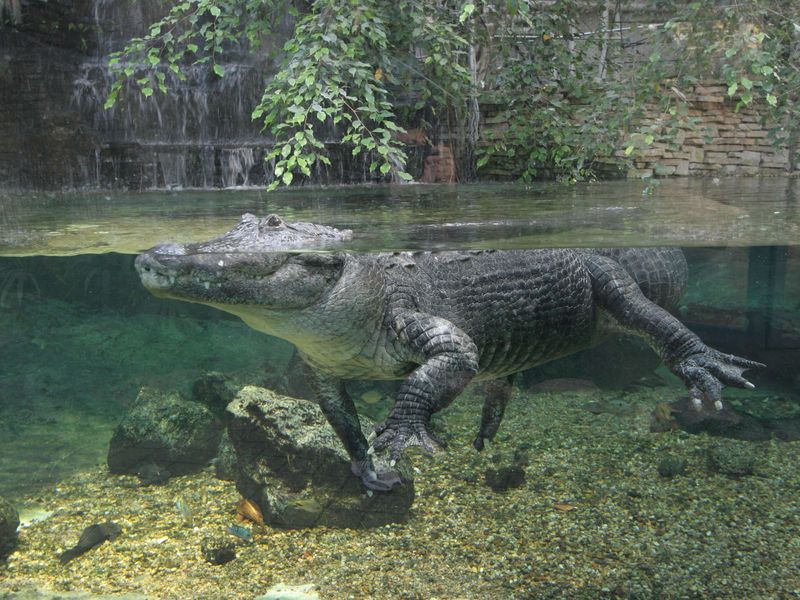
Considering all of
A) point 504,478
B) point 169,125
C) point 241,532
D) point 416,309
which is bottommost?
point 241,532

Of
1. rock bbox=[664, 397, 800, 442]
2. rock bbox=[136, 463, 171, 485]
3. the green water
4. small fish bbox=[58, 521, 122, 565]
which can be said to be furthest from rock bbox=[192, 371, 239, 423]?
rock bbox=[664, 397, 800, 442]

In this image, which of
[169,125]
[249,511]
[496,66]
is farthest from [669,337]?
[169,125]

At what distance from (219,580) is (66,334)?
5138 millimetres

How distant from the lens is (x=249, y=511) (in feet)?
14.4

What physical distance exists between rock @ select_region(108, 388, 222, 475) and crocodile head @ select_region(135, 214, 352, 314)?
1842mm

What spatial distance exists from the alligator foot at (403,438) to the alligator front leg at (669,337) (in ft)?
5.45

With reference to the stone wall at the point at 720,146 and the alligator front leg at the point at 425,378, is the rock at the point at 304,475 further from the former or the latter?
the stone wall at the point at 720,146

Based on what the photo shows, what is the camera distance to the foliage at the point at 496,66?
561 centimetres

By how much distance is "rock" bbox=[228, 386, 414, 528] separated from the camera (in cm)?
421

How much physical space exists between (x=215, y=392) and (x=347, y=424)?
2385 mm

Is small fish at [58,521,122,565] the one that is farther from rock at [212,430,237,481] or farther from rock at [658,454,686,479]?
rock at [658,454,686,479]

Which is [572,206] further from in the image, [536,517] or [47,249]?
[47,249]

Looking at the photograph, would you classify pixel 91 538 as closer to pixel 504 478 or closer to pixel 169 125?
pixel 504 478

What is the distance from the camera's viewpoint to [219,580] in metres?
4.11
